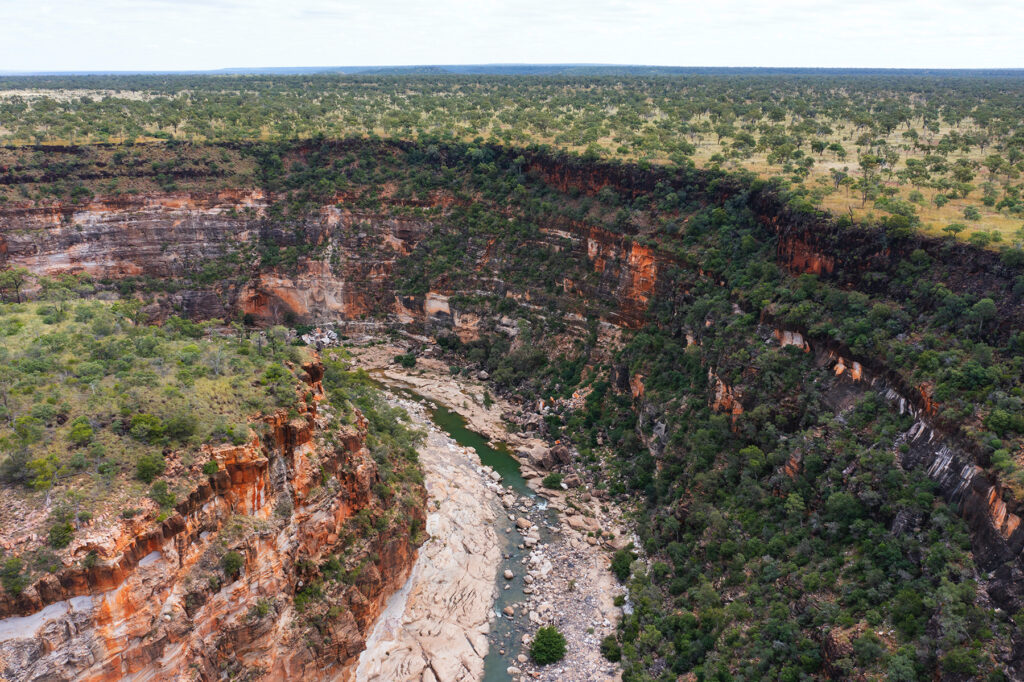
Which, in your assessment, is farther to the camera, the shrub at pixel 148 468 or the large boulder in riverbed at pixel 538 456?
the large boulder in riverbed at pixel 538 456

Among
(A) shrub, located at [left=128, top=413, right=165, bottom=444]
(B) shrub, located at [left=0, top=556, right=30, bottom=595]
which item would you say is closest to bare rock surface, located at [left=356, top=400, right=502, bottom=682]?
(A) shrub, located at [left=128, top=413, right=165, bottom=444]

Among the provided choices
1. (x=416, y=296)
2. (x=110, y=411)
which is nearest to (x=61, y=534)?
(x=110, y=411)

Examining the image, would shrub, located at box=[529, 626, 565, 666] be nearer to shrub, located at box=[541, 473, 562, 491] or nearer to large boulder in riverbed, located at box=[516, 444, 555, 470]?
shrub, located at box=[541, 473, 562, 491]

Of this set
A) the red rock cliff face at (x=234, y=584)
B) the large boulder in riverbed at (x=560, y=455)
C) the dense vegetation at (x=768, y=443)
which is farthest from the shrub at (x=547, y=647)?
the large boulder in riverbed at (x=560, y=455)

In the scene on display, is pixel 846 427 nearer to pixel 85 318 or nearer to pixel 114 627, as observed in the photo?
pixel 114 627

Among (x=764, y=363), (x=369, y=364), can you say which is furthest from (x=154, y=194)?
(x=764, y=363)

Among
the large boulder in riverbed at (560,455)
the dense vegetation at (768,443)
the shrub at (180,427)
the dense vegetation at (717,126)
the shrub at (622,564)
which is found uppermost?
the dense vegetation at (717,126)

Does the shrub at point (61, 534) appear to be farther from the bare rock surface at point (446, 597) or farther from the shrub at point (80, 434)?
the bare rock surface at point (446, 597)
